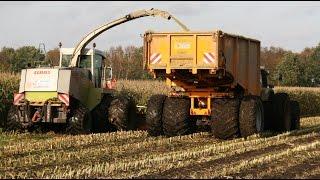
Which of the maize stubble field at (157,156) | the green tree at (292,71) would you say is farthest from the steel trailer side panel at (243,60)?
the green tree at (292,71)

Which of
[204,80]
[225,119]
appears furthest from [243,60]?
[225,119]

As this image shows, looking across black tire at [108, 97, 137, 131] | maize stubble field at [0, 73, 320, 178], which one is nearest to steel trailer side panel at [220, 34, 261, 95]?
maize stubble field at [0, 73, 320, 178]

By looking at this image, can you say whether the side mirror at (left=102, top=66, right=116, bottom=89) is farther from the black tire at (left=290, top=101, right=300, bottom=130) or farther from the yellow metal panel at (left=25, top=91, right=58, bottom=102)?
the black tire at (left=290, top=101, right=300, bottom=130)

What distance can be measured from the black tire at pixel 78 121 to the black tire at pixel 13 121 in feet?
4.46

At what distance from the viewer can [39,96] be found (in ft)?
46.9

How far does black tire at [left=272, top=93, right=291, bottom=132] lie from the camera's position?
1611 cm

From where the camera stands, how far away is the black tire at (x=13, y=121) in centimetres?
1444

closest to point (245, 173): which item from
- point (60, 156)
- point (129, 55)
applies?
point (60, 156)

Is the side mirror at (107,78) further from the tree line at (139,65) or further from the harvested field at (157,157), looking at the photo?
the tree line at (139,65)

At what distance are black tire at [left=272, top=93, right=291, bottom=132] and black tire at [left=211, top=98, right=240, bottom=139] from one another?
3.16 meters

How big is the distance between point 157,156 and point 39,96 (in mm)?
5453

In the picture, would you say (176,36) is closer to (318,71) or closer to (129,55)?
(129,55)

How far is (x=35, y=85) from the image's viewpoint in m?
14.3

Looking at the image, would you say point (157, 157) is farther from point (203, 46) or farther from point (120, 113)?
point (120, 113)
